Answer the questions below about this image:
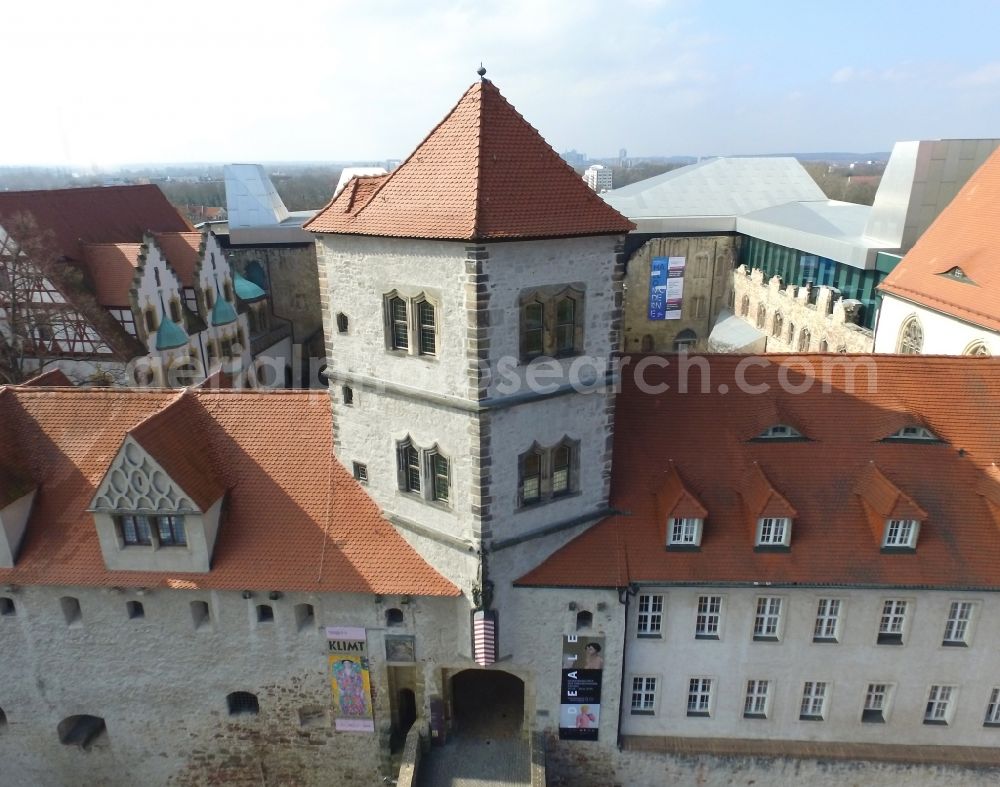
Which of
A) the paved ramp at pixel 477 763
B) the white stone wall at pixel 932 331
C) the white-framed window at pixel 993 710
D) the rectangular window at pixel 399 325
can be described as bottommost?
the paved ramp at pixel 477 763

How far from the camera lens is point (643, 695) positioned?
805 inches

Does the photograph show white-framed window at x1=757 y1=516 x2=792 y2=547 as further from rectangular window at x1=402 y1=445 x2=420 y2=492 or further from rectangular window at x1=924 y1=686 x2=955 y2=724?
rectangular window at x1=402 y1=445 x2=420 y2=492

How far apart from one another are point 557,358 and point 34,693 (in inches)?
727

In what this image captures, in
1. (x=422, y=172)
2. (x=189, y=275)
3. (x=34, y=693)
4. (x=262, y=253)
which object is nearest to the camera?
(x=422, y=172)

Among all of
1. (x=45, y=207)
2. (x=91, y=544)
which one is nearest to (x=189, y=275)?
(x=45, y=207)

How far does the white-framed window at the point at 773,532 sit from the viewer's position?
62.1ft

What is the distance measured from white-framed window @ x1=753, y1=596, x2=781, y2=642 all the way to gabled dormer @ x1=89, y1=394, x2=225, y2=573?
15.3m

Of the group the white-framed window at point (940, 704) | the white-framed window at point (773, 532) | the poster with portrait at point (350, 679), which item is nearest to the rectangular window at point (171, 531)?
the poster with portrait at point (350, 679)

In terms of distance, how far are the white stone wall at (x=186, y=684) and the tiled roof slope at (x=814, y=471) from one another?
6.14m

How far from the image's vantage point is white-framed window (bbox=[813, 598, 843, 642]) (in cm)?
1928

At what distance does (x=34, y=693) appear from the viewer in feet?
67.9

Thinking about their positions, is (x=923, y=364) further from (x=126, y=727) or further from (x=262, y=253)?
(x=262, y=253)

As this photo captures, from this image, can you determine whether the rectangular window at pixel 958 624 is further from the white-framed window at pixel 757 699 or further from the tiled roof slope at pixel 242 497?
the tiled roof slope at pixel 242 497

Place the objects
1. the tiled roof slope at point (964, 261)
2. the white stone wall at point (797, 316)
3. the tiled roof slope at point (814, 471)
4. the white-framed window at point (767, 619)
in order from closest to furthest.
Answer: the tiled roof slope at point (814, 471)
the white-framed window at point (767, 619)
the tiled roof slope at point (964, 261)
the white stone wall at point (797, 316)
